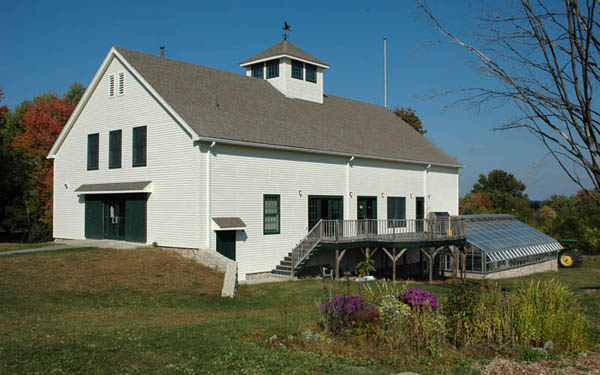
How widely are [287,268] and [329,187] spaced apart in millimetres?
4876

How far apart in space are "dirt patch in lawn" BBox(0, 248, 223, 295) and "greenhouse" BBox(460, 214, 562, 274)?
14.3 m

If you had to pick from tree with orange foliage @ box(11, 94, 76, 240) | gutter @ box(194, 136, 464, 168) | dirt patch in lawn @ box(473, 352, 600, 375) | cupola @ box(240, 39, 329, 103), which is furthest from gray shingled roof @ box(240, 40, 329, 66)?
dirt patch in lawn @ box(473, 352, 600, 375)

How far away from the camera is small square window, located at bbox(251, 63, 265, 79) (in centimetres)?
3012

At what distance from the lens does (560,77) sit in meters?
6.47

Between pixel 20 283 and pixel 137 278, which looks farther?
pixel 137 278

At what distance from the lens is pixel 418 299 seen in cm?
984

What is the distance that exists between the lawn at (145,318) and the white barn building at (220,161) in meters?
2.30

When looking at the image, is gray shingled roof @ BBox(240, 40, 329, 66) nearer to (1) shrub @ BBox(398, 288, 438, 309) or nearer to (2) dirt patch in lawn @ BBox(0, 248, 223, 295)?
(2) dirt patch in lawn @ BBox(0, 248, 223, 295)

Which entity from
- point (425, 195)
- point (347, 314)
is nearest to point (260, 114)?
point (425, 195)

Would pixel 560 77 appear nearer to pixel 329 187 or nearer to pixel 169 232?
pixel 169 232

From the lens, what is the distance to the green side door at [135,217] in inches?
889

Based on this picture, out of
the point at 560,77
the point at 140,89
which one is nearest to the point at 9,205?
the point at 140,89

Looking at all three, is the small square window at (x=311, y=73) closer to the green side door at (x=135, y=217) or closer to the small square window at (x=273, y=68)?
the small square window at (x=273, y=68)

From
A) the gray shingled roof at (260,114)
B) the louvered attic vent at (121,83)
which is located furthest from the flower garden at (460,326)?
the louvered attic vent at (121,83)
